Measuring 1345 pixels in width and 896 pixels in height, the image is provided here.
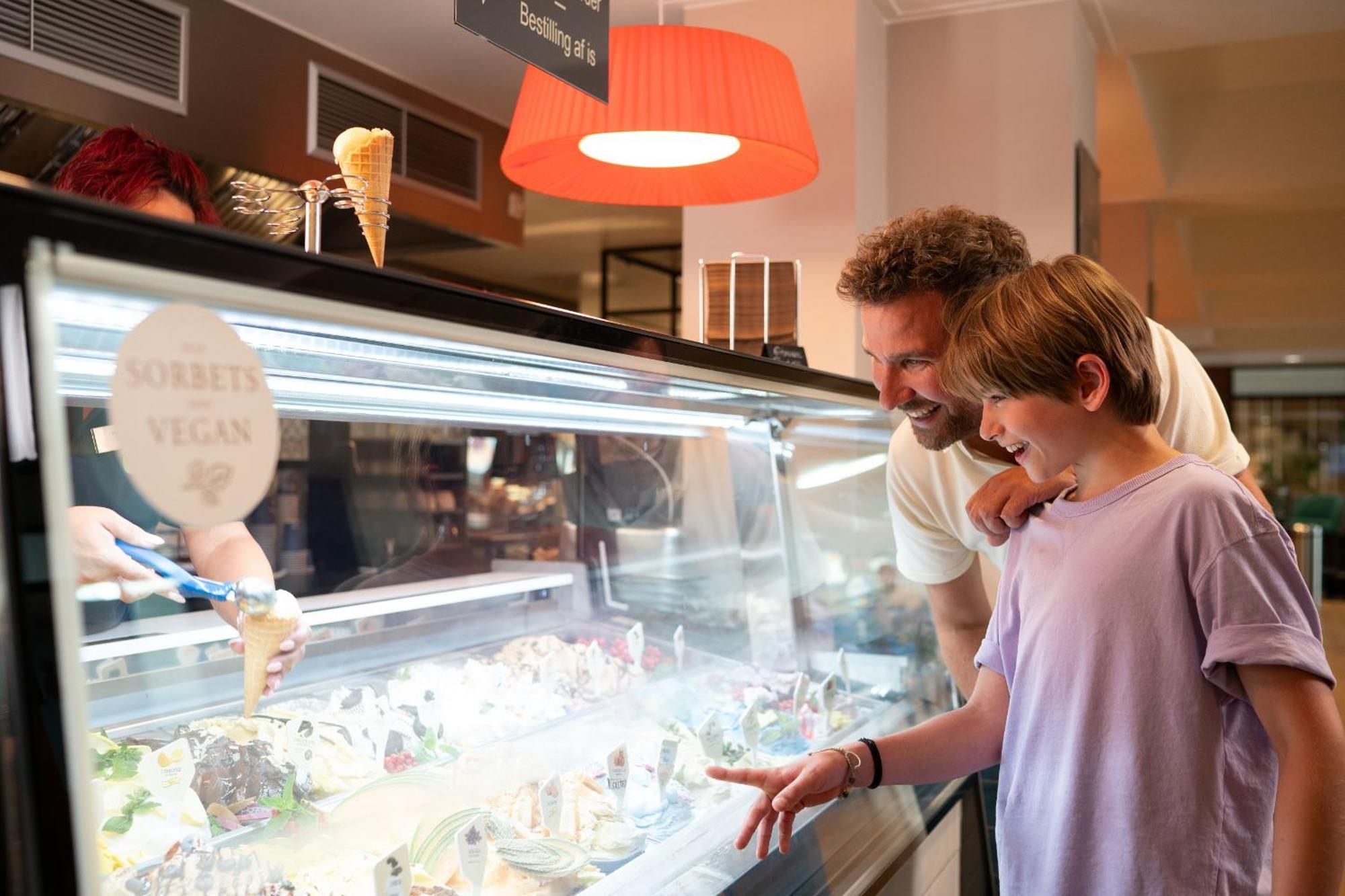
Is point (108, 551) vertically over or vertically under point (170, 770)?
over

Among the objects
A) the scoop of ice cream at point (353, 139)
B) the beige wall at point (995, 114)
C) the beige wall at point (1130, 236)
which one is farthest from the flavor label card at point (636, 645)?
the beige wall at point (1130, 236)

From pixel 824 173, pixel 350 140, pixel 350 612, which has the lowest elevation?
pixel 350 612

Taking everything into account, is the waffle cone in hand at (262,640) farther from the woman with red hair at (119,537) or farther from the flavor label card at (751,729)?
the flavor label card at (751,729)

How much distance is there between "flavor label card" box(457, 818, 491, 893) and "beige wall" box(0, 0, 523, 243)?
2.94 m

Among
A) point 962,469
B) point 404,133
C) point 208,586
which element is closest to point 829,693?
point 962,469

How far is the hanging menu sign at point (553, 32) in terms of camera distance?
1.64 meters

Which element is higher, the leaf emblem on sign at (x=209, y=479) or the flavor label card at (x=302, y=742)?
the leaf emblem on sign at (x=209, y=479)

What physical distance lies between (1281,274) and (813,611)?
411 inches

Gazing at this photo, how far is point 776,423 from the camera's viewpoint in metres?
2.24

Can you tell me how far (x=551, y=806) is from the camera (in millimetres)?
1495

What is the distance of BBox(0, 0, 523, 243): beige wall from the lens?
3389 mm

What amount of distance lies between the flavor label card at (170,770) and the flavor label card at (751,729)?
95 centimetres

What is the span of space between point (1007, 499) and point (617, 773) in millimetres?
697

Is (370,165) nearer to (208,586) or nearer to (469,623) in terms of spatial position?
(208,586)
